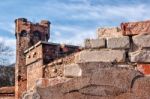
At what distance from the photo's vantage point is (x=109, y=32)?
168 inches

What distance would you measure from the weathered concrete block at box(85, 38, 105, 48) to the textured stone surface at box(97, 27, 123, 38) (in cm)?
14

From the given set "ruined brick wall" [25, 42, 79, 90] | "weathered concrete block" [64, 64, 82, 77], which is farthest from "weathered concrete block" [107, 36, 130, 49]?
"ruined brick wall" [25, 42, 79, 90]

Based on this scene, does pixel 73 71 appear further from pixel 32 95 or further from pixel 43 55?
pixel 43 55

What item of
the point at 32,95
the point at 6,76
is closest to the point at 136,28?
the point at 32,95

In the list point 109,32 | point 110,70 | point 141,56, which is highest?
point 109,32

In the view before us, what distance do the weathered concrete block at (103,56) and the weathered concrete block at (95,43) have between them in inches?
2.5

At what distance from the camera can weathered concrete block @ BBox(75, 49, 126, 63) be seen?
4.03 m

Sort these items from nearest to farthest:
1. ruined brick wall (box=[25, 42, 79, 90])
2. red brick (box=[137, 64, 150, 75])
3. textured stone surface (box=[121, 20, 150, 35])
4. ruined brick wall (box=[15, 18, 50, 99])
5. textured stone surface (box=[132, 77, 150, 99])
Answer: textured stone surface (box=[132, 77, 150, 99]) → red brick (box=[137, 64, 150, 75]) → textured stone surface (box=[121, 20, 150, 35]) → ruined brick wall (box=[25, 42, 79, 90]) → ruined brick wall (box=[15, 18, 50, 99])

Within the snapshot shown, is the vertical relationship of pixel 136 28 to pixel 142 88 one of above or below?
above

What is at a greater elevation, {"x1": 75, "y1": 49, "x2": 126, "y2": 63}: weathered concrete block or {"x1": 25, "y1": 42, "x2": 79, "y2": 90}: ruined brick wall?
{"x1": 25, "y1": 42, "x2": 79, "y2": 90}: ruined brick wall

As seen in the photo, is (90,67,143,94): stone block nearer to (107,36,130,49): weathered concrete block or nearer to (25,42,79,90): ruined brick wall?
(107,36,130,49): weathered concrete block

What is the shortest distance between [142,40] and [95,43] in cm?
49

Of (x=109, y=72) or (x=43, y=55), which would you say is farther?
(x=43, y=55)

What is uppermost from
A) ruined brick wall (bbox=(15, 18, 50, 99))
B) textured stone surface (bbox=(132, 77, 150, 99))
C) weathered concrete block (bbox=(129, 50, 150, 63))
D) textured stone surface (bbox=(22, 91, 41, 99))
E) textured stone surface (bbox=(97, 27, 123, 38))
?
ruined brick wall (bbox=(15, 18, 50, 99))
